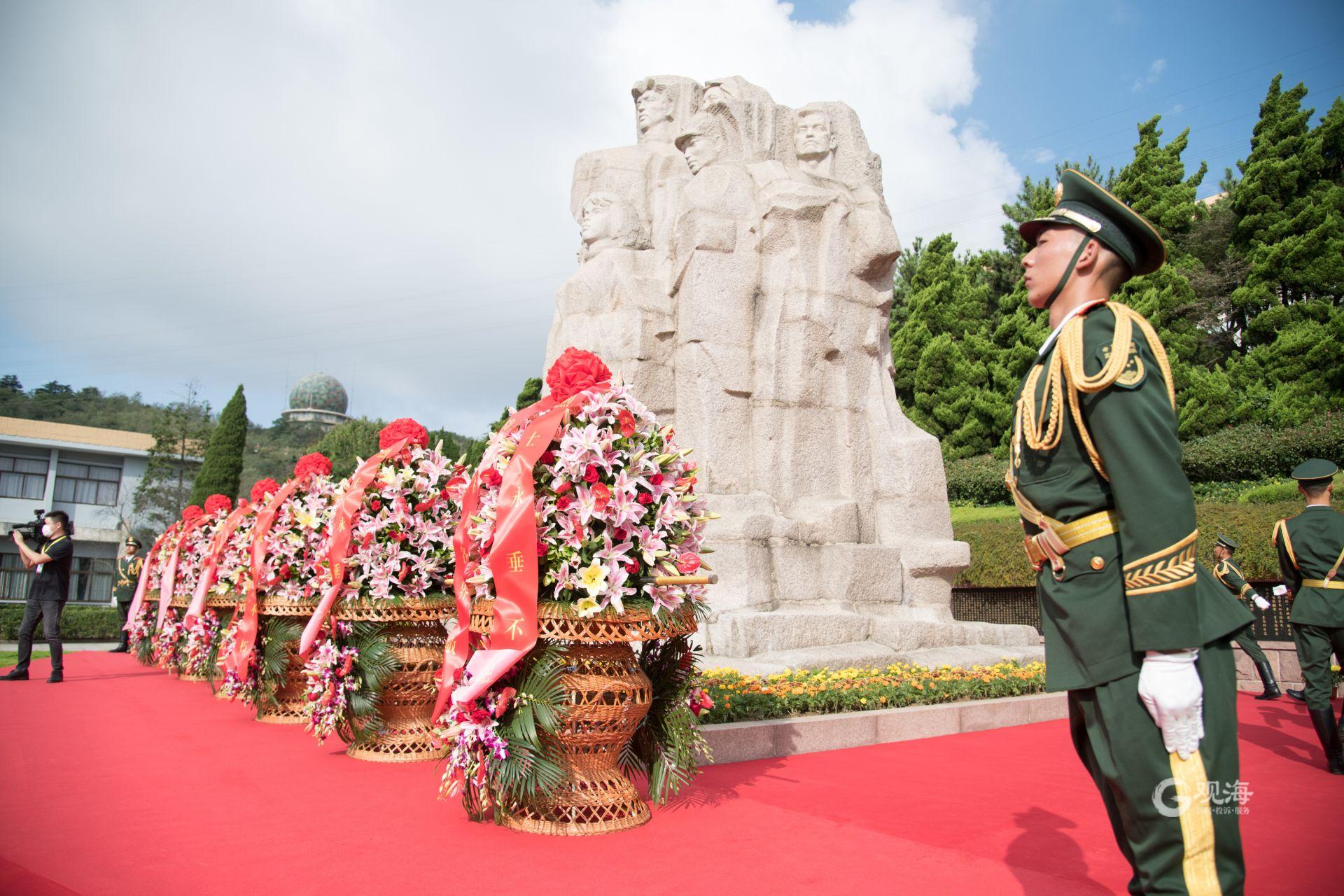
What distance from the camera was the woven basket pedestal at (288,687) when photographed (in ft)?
19.3

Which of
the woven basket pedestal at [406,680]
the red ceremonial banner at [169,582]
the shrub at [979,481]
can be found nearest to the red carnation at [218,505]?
the red ceremonial banner at [169,582]

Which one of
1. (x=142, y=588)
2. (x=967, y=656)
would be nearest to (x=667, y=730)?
(x=967, y=656)

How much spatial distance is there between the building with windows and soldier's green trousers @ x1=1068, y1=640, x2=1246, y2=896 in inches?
1164

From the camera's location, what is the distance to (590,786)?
11.8 feet

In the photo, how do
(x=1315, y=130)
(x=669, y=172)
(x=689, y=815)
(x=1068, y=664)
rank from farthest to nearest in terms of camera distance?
(x=1315, y=130) → (x=669, y=172) → (x=689, y=815) → (x=1068, y=664)

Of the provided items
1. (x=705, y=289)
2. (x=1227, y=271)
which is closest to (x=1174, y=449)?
(x=705, y=289)

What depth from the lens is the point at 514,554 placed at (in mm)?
3500

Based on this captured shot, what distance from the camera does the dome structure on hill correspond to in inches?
2355

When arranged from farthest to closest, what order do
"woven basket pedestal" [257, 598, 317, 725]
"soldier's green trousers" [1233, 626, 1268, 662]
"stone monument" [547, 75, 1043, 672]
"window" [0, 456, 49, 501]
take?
"window" [0, 456, 49, 501]
"soldier's green trousers" [1233, 626, 1268, 662]
"stone monument" [547, 75, 1043, 672]
"woven basket pedestal" [257, 598, 317, 725]

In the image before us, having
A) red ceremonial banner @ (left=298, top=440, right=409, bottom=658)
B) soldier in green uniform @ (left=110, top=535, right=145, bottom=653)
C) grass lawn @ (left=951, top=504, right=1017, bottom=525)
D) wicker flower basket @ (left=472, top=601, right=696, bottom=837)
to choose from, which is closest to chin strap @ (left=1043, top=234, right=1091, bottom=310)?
wicker flower basket @ (left=472, top=601, right=696, bottom=837)

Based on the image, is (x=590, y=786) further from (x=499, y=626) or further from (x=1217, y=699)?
(x=1217, y=699)

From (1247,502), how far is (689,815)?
1521cm

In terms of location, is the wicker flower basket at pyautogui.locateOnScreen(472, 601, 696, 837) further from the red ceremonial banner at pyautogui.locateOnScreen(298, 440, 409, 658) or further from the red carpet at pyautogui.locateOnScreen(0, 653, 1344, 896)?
the red ceremonial banner at pyautogui.locateOnScreen(298, 440, 409, 658)

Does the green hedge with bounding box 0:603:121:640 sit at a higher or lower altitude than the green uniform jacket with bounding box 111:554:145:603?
lower
